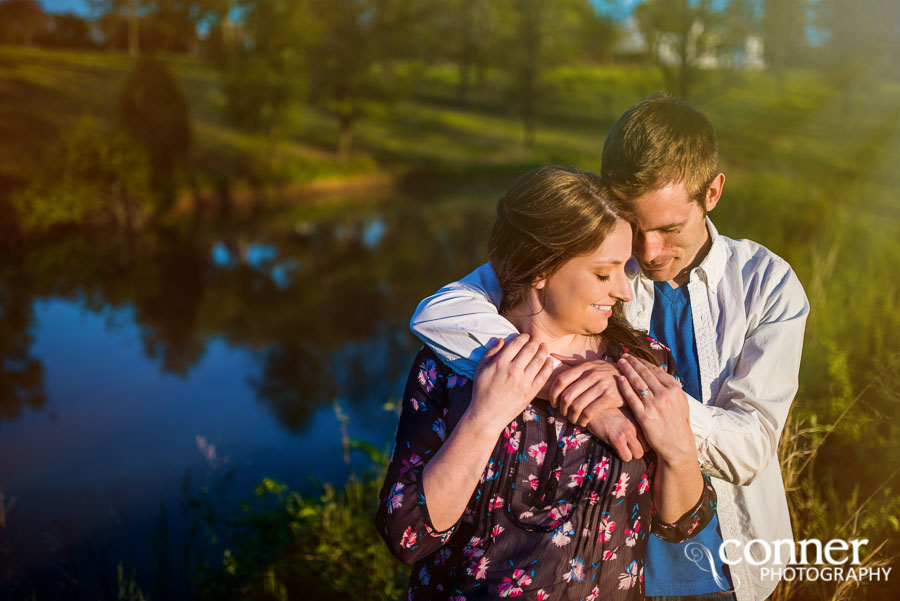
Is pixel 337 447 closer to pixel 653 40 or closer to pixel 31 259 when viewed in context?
pixel 653 40

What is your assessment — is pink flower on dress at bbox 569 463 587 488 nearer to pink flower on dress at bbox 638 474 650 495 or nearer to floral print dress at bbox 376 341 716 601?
floral print dress at bbox 376 341 716 601

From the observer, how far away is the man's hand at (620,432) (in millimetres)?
1631

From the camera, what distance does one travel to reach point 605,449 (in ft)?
5.61

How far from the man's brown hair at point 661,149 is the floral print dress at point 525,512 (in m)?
0.79

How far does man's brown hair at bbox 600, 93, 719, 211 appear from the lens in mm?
2043

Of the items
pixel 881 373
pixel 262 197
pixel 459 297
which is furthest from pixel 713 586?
pixel 262 197

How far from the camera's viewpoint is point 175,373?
914 centimetres

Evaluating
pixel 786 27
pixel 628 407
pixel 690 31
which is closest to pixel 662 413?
pixel 628 407

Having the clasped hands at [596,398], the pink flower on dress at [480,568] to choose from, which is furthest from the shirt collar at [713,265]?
the pink flower on dress at [480,568]

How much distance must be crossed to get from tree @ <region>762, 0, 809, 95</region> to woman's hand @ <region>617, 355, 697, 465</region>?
968 centimetres

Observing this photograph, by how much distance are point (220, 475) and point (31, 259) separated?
39.2ft

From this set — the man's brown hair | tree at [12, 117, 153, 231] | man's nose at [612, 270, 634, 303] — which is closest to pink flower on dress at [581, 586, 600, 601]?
man's nose at [612, 270, 634, 303]

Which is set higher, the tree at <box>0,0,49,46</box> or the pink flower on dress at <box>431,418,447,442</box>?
the tree at <box>0,0,49,46</box>

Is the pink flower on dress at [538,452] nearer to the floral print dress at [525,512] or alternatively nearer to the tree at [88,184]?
the floral print dress at [525,512]
